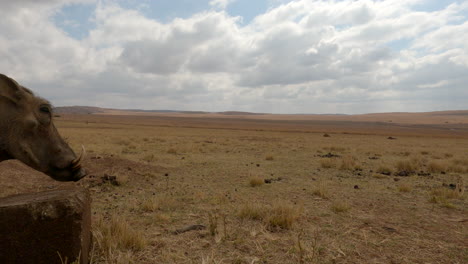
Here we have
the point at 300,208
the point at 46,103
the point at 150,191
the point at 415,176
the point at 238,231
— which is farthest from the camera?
the point at 415,176

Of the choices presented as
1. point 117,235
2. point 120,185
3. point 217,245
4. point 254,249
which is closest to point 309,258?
point 254,249

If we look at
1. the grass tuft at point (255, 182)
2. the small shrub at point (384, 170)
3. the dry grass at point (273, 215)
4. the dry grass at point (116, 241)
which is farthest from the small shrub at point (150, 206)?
the small shrub at point (384, 170)

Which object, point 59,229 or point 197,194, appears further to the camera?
point 197,194

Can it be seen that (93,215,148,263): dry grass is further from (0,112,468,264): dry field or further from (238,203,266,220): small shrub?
(238,203,266,220): small shrub

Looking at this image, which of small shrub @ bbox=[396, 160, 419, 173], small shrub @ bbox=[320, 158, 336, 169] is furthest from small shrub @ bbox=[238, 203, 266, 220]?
small shrub @ bbox=[396, 160, 419, 173]

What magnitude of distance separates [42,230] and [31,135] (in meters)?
1.67

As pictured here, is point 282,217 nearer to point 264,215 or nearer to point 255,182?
point 264,215

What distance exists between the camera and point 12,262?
3248 millimetres

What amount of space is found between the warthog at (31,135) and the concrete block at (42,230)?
3.52 feet

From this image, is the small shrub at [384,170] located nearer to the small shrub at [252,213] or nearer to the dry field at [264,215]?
the dry field at [264,215]

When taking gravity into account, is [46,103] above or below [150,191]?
above

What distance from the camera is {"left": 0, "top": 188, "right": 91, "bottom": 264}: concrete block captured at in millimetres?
3221

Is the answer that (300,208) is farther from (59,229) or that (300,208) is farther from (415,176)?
(415,176)

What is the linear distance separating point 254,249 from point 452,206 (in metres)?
6.00
